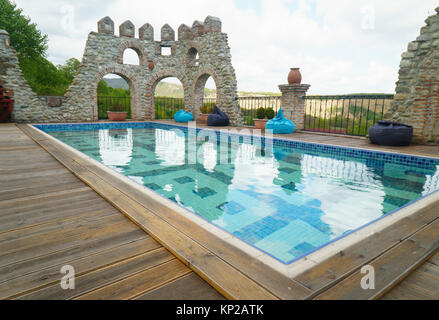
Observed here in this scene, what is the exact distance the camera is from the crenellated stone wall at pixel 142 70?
10.1 meters

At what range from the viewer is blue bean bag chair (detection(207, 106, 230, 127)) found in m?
9.76

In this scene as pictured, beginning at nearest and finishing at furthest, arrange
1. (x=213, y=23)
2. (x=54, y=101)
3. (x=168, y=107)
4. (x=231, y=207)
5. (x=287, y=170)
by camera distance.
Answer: (x=231, y=207) → (x=287, y=170) → (x=54, y=101) → (x=213, y=23) → (x=168, y=107)

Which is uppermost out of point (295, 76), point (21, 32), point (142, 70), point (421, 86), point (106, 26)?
point (21, 32)

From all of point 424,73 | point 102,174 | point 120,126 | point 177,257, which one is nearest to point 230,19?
point 120,126

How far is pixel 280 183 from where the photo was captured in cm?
378

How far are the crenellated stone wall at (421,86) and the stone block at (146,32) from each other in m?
10.2

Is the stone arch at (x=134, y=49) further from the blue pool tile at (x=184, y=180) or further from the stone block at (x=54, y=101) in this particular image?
the blue pool tile at (x=184, y=180)

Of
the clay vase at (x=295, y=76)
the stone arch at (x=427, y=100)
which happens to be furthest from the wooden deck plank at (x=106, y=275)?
the clay vase at (x=295, y=76)

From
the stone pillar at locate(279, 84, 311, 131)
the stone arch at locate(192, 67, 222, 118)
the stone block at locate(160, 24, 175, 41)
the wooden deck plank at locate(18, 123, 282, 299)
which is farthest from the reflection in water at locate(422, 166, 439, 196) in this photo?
the stone block at locate(160, 24, 175, 41)

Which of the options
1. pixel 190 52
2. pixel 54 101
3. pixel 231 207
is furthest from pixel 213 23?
pixel 231 207

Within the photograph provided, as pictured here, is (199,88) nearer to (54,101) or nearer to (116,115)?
(116,115)

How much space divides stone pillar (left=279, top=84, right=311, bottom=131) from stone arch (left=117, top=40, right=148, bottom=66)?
23.2ft

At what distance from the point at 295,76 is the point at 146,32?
25.1 feet
